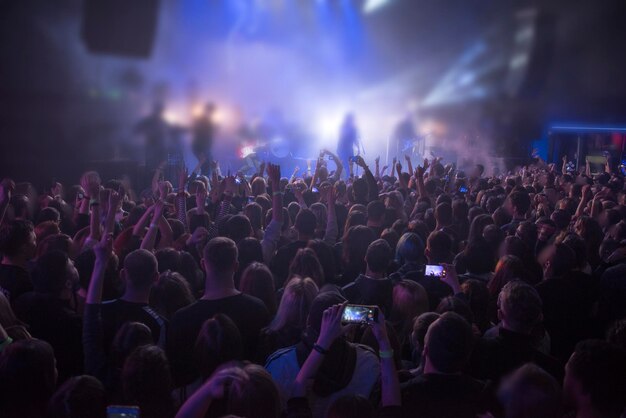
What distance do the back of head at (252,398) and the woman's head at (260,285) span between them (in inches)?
50.5

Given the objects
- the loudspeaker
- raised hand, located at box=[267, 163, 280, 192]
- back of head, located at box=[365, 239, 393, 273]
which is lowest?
back of head, located at box=[365, 239, 393, 273]

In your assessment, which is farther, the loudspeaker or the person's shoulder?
the loudspeaker

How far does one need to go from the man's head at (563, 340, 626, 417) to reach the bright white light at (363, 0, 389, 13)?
13.2m

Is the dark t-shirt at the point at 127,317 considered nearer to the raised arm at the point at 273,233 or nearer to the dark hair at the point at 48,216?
the raised arm at the point at 273,233

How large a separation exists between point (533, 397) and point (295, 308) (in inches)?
48.6

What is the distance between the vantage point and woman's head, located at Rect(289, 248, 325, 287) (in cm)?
337

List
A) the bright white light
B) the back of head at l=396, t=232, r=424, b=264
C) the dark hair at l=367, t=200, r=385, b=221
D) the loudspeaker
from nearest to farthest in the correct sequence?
the back of head at l=396, t=232, r=424, b=264 → the dark hair at l=367, t=200, r=385, b=221 → the loudspeaker → the bright white light

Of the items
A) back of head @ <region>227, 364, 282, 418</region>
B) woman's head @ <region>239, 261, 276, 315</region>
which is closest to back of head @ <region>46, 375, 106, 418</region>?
back of head @ <region>227, 364, 282, 418</region>

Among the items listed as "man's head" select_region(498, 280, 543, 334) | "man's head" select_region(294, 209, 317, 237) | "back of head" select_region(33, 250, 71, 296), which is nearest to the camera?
"man's head" select_region(498, 280, 543, 334)

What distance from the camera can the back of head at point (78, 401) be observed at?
161 centimetres

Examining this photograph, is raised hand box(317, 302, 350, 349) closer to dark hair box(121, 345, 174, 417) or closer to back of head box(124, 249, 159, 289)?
dark hair box(121, 345, 174, 417)

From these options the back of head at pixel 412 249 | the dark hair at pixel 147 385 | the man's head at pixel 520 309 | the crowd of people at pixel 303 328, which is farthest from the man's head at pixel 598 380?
the back of head at pixel 412 249

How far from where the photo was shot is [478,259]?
4.01m

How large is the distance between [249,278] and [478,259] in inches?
71.1
